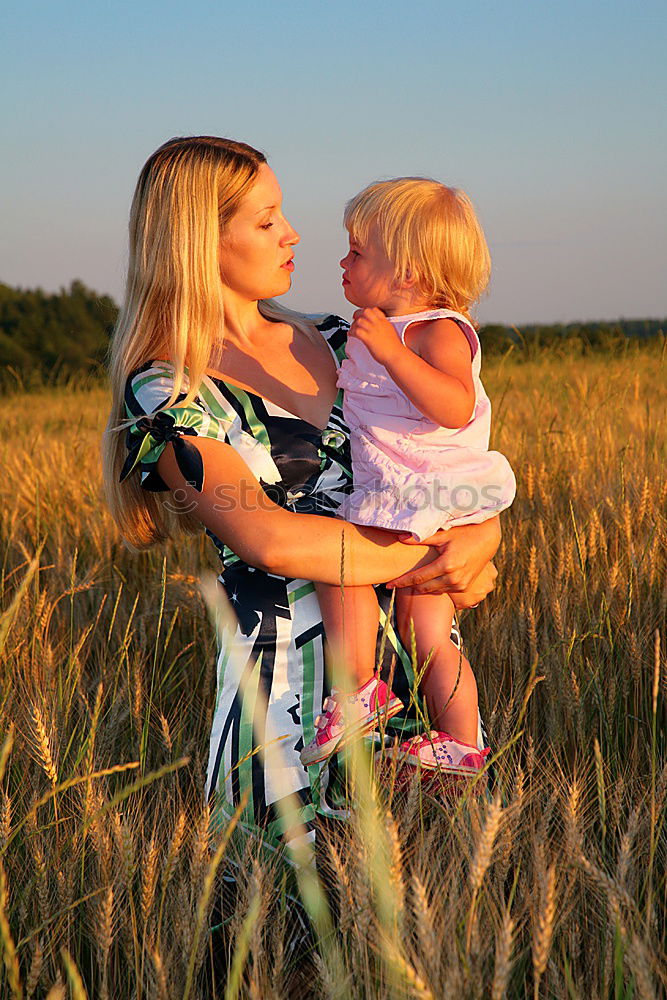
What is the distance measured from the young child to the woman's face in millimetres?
193

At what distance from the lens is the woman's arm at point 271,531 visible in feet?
5.58

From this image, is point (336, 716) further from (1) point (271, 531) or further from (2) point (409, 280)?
(2) point (409, 280)

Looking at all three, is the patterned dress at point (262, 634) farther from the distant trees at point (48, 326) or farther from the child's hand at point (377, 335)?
the distant trees at point (48, 326)

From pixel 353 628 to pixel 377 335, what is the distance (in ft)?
1.99

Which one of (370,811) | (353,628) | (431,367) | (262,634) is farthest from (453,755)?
(431,367)

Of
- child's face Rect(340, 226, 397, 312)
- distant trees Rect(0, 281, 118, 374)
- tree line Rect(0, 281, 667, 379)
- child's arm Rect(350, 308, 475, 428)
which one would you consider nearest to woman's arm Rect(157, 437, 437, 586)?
child's arm Rect(350, 308, 475, 428)

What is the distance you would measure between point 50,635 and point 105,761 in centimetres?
87

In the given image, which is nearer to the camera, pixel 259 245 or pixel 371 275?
pixel 259 245

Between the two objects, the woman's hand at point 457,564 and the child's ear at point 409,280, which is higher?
the child's ear at point 409,280

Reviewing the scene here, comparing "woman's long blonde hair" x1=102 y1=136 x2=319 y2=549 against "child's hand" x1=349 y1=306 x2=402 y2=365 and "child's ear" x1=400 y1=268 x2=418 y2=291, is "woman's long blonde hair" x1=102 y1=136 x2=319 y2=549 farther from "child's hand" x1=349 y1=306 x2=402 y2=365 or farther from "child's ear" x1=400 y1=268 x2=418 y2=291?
"child's ear" x1=400 y1=268 x2=418 y2=291

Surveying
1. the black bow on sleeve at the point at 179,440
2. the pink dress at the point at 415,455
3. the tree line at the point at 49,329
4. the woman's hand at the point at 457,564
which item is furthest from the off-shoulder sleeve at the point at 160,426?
the tree line at the point at 49,329

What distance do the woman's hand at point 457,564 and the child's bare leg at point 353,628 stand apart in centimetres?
9

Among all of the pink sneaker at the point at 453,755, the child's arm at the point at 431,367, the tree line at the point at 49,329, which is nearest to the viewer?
the pink sneaker at the point at 453,755

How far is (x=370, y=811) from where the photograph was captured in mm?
1072
